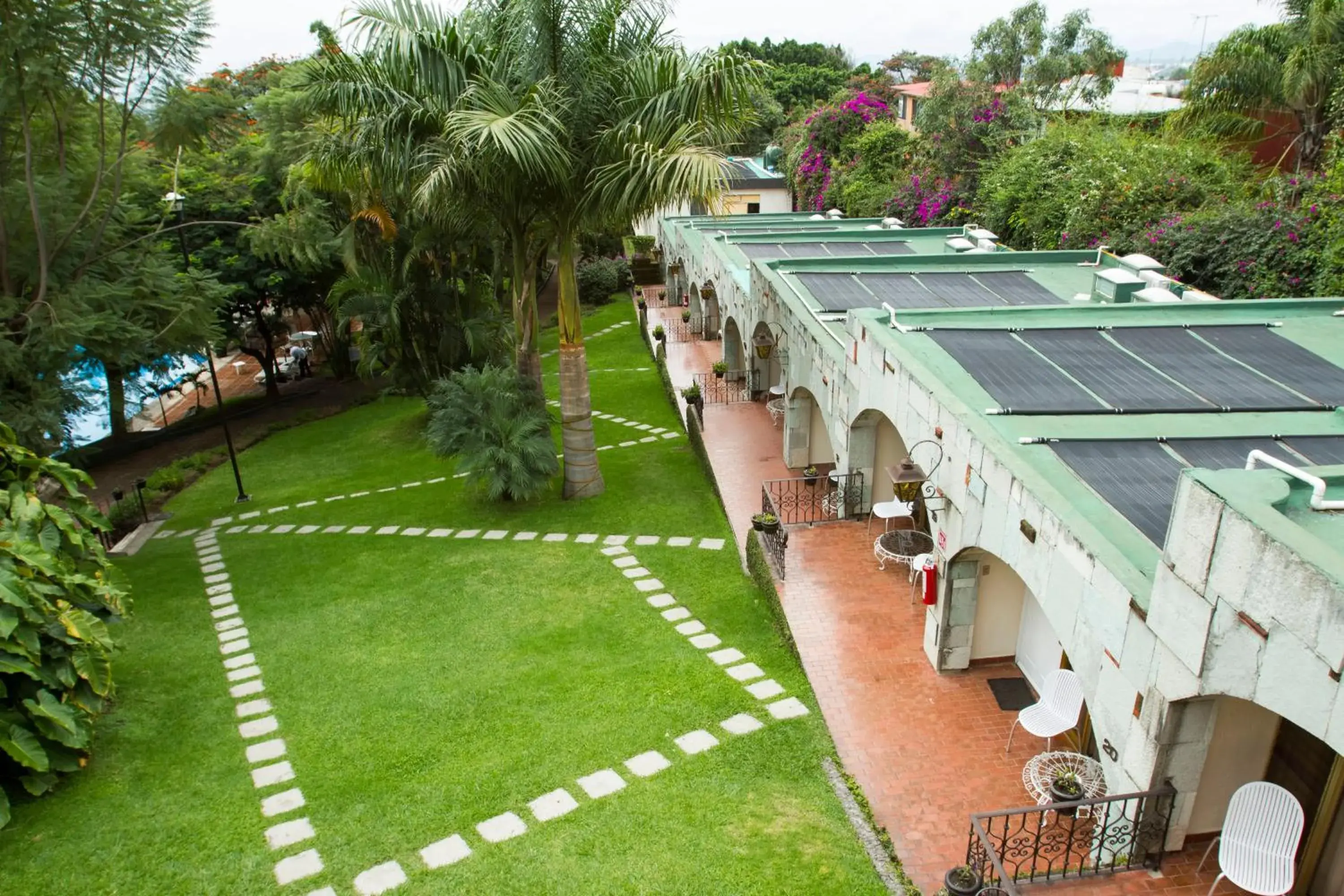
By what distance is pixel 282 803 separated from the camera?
1187 cm

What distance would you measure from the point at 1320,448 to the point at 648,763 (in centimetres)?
878

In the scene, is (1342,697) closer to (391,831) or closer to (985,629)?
(985,629)

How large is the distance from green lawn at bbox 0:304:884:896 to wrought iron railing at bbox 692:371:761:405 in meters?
6.42

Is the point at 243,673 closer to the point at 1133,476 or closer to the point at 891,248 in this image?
the point at 1133,476

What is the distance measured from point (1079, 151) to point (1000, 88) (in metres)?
13.2

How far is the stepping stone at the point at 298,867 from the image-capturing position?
10.6 m

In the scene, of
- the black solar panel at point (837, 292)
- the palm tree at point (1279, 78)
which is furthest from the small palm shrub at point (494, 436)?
the palm tree at point (1279, 78)

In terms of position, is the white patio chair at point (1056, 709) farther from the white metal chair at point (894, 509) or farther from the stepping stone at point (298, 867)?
the stepping stone at point (298, 867)

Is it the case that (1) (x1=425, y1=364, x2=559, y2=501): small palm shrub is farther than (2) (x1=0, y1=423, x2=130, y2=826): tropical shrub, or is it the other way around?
(1) (x1=425, y1=364, x2=559, y2=501): small palm shrub

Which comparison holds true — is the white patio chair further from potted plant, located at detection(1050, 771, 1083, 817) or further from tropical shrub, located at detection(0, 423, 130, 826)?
tropical shrub, located at detection(0, 423, 130, 826)

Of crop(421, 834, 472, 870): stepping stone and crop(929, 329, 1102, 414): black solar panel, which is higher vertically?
crop(929, 329, 1102, 414): black solar panel

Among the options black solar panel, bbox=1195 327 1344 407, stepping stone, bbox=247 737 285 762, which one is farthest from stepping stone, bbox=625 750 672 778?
black solar panel, bbox=1195 327 1344 407

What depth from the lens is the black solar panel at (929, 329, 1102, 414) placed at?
12328 millimetres

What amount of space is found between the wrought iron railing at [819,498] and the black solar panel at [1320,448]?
7982mm
